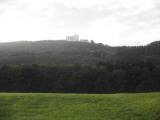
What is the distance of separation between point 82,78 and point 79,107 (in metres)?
53.2

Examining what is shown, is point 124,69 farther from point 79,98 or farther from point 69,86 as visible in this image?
point 79,98

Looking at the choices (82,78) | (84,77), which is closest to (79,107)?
(82,78)

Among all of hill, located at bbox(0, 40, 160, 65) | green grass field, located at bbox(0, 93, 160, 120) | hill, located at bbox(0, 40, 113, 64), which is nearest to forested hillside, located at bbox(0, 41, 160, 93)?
hill, located at bbox(0, 40, 160, 65)

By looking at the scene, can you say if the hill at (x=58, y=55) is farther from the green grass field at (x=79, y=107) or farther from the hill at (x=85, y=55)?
the green grass field at (x=79, y=107)

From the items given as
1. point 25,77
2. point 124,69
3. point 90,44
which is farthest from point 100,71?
point 90,44

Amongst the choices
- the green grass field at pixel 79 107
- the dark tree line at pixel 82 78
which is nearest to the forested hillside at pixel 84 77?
A: the dark tree line at pixel 82 78

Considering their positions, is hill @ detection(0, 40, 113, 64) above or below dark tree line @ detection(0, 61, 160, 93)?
above

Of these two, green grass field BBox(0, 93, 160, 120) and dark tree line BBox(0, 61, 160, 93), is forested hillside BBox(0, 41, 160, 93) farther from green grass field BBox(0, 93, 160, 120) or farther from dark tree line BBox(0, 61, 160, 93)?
green grass field BBox(0, 93, 160, 120)

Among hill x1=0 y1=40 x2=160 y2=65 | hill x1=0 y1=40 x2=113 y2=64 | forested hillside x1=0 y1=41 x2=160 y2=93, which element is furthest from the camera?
hill x1=0 y1=40 x2=113 y2=64

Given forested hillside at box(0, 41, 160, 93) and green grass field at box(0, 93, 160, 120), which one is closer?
green grass field at box(0, 93, 160, 120)

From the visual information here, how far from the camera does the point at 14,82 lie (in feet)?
237

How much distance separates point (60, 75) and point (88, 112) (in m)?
58.0

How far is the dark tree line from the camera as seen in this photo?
69.0m

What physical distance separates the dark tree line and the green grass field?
42.7m
